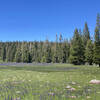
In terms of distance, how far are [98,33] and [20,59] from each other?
65827mm

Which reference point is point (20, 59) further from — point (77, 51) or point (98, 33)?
point (98, 33)

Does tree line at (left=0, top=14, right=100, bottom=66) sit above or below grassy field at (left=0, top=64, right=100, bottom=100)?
above

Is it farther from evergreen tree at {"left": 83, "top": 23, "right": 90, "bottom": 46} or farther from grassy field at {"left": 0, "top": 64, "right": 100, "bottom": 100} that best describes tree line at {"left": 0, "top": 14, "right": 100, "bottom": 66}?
grassy field at {"left": 0, "top": 64, "right": 100, "bottom": 100}

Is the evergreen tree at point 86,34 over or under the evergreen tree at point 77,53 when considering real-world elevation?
over

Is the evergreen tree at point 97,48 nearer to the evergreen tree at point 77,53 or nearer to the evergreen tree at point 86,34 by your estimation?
the evergreen tree at point 77,53

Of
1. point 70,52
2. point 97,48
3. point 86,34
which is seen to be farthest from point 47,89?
point 86,34

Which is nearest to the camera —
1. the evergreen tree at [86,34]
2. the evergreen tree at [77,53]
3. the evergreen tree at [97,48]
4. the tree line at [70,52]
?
the evergreen tree at [97,48]

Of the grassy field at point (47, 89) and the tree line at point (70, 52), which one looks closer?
the grassy field at point (47, 89)

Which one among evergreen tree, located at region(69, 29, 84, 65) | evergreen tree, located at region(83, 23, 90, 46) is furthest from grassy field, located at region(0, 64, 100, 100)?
evergreen tree, located at region(83, 23, 90, 46)

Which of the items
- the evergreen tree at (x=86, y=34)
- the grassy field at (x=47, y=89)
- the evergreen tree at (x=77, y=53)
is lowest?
the grassy field at (x=47, y=89)

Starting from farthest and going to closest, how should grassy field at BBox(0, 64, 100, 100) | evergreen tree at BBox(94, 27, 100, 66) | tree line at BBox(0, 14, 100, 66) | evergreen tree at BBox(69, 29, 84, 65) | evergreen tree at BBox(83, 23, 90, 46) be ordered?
evergreen tree at BBox(83, 23, 90, 46) < evergreen tree at BBox(69, 29, 84, 65) < tree line at BBox(0, 14, 100, 66) < evergreen tree at BBox(94, 27, 100, 66) < grassy field at BBox(0, 64, 100, 100)

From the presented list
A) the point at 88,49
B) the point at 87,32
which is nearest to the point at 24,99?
the point at 88,49

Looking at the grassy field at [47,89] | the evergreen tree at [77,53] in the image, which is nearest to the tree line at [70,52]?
the evergreen tree at [77,53]

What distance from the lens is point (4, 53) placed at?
128 m
